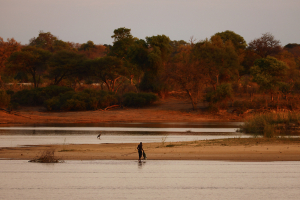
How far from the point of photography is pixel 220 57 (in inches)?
2215

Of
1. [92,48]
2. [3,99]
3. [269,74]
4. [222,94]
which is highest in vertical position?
[92,48]

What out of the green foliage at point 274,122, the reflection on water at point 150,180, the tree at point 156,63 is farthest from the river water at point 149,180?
the tree at point 156,63

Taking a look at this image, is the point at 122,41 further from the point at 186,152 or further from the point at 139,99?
the point at 186,152

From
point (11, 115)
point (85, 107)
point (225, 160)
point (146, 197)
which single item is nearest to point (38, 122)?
point (11, 115)

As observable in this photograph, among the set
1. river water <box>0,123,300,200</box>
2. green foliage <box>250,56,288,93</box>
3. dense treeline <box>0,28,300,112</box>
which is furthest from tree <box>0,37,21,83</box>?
river water <box>0,123,300,200</box>

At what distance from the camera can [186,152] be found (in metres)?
19.4

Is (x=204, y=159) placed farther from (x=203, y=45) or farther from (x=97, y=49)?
(x=97, y=49)

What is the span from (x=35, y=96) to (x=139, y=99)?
16.5 meters

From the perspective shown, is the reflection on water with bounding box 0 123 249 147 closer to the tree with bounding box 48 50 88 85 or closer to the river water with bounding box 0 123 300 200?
the river water with bounding box 0 123 300 200

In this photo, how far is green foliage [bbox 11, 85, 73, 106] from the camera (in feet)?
177

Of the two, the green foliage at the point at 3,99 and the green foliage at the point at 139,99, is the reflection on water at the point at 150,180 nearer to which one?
the green foliage at the point at 3,99

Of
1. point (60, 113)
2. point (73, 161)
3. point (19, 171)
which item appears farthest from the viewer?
point (60, 113)

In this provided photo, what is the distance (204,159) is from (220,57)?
40.5m

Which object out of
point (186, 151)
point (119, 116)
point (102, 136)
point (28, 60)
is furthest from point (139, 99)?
point (186, 151)
